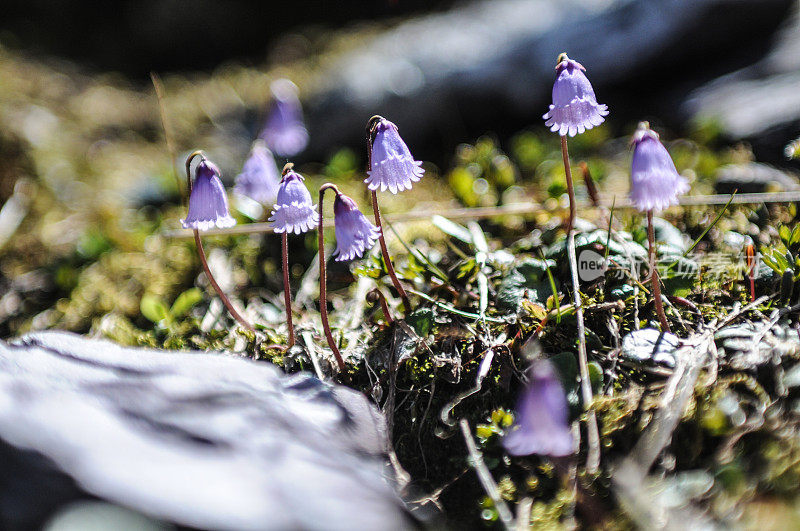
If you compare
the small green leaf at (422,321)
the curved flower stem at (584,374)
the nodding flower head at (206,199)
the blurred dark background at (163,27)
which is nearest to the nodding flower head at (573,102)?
the curved flower stem at (584,374)

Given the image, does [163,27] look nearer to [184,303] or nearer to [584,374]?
[184,303]

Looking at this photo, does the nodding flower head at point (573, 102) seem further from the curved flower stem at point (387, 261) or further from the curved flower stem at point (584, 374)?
the curved flower stem at point (387, 261)

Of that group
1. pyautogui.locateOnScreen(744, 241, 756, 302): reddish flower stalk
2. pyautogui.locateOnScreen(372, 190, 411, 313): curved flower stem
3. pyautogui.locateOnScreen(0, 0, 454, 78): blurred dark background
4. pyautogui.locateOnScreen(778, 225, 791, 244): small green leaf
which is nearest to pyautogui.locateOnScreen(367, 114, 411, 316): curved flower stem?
pyautogui.locateOnScreen(372, 190, 411, 313): curved flower stem

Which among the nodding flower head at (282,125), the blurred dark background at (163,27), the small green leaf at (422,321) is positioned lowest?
the small green leaf at (422,321)

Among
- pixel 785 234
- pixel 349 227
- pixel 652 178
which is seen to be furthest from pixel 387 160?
pixel 785 234

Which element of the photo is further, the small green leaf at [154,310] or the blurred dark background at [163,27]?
the blurred dark background at [163,27]

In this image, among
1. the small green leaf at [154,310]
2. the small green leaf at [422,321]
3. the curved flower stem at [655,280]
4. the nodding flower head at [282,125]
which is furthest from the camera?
the nodding flower head at [282,125]

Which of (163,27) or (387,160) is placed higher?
(163,27)
